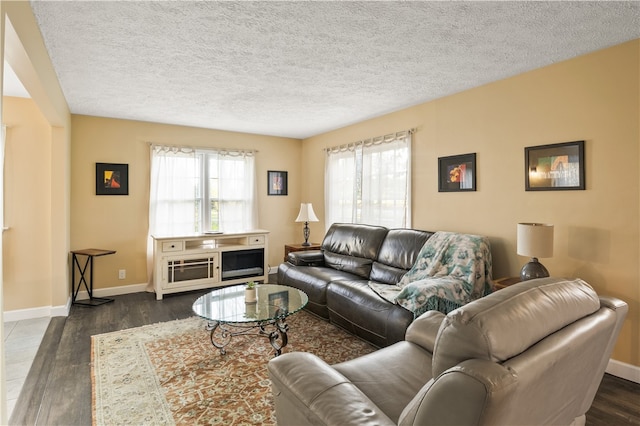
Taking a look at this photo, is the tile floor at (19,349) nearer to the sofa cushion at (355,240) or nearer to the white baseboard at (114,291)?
the white baseboard at (114,291)

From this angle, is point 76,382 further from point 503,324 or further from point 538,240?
point 538,240

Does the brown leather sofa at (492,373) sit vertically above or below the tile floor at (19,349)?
above

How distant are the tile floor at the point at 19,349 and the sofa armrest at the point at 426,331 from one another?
2.47 meters

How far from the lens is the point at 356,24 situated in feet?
7.38

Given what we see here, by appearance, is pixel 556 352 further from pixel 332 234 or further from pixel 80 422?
pixel 332 234

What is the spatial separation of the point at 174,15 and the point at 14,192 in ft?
10.5

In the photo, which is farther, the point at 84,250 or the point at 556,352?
the point at 84,250

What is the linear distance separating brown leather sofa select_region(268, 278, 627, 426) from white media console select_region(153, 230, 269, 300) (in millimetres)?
3588

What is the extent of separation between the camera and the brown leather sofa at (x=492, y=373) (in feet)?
3.09

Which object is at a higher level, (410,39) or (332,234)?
(410,39)

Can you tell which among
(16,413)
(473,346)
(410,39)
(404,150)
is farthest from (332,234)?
(473,346)

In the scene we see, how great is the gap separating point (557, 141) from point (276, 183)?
14.0 ft

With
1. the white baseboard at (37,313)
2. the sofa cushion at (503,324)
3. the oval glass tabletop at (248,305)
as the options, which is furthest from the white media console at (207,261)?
the sofa cushion at (503,324)

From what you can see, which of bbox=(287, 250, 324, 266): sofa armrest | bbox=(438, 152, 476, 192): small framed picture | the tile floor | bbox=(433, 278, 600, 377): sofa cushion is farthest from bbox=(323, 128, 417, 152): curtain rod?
the tile floor
